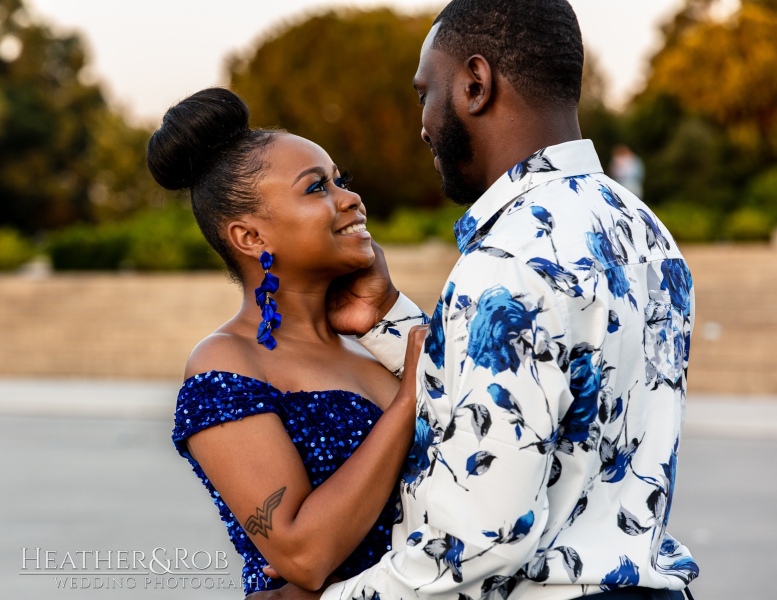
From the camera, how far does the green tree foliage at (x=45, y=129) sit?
1641 inches

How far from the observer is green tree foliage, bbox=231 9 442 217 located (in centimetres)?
3447

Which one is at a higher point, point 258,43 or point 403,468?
point 403,468

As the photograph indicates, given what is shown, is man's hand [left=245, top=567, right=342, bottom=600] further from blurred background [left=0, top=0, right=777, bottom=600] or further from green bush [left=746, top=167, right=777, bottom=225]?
green bush [left=746, top=167, right=777, bottom=225]

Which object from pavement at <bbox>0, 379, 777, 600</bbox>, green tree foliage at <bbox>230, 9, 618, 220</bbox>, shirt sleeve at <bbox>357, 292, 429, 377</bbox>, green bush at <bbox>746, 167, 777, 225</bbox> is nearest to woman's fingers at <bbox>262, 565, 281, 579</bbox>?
shirt sleeve at <bbox>357, 292, 429, 377</bbox>

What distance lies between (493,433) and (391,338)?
1.03 m

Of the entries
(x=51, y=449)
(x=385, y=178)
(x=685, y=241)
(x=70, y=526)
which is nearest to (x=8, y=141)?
(x=385, y=178)

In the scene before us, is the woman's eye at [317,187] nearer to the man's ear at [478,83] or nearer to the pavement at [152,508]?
the man's ear at [478,83]

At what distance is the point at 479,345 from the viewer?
5.22 ft

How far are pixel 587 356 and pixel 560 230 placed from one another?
0.20 metres

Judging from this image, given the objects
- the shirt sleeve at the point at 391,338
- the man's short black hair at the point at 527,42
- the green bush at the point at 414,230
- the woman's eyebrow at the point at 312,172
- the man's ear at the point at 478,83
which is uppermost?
the man's short black hair at the point at 527,42

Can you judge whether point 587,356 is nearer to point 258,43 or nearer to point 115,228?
point 115,228

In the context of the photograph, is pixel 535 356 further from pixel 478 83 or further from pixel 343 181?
pixel 343 181

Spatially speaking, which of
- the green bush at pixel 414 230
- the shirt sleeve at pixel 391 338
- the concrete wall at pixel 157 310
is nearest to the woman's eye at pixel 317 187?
the shirt sleeve at pixel 391 338

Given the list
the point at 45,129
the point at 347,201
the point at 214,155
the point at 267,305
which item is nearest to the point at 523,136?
the point at 347,201
